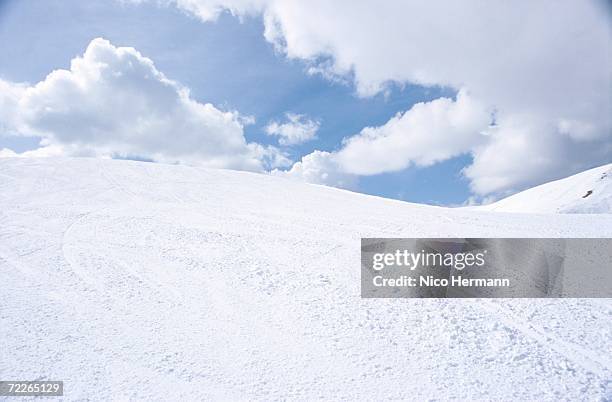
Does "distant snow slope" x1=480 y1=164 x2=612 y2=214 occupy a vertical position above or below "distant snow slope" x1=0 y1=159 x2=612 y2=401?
above

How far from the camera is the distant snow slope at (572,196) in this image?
89.3 feet

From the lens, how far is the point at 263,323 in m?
6.18

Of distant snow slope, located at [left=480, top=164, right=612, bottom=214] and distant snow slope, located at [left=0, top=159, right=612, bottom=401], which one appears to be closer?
distant snow slope, located at [left=0, top=159, right=612, bottom=401]

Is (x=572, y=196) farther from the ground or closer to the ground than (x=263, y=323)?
farther from the ground

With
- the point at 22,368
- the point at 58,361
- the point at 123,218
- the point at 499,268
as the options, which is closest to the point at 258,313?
the point at 58,361

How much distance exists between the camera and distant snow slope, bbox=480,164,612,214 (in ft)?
89.3

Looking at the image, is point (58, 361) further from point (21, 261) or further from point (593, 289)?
point (593, 289)

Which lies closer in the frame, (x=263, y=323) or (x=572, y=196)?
(x=263, y=323)

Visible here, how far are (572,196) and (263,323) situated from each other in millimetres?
37567

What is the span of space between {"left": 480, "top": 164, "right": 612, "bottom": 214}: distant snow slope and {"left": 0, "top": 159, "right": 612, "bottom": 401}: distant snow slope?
19.6 metres

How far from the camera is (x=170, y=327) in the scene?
604 cm

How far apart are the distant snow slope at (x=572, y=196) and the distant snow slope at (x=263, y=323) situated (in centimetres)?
1962

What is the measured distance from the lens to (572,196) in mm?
34188

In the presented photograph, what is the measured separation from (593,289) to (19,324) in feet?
32.4
